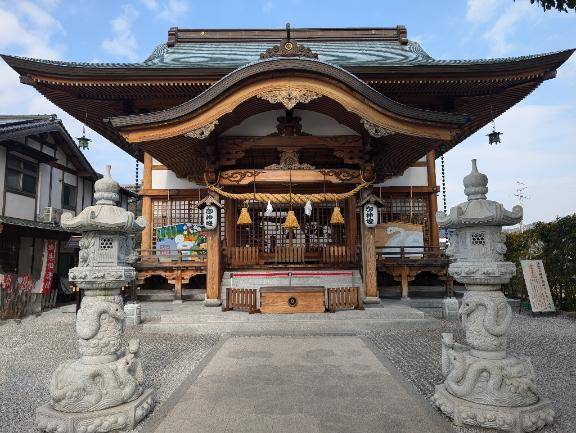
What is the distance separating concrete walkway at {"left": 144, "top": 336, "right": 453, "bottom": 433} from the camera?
3590 millimetres

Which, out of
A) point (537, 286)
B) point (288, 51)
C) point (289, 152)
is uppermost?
point (288, 51)

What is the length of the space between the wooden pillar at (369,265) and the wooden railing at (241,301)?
3135 millimetres

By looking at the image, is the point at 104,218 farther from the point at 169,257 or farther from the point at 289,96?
the point at 169,257

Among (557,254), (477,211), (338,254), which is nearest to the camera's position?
(477,211)

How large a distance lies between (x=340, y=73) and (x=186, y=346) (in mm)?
6976

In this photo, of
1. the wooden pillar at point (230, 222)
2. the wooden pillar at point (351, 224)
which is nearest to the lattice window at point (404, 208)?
the wooden pillar at point (351, 224)

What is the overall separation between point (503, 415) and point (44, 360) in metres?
7.24

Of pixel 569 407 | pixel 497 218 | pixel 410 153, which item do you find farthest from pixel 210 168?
pixel 569 407

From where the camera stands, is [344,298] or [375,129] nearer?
[375,129]

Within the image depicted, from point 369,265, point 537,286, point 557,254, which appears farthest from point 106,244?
point 557,254

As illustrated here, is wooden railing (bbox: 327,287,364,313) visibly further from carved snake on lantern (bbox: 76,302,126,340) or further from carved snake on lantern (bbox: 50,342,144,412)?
carved snake on lantern (bbox: 76,302,126,340)

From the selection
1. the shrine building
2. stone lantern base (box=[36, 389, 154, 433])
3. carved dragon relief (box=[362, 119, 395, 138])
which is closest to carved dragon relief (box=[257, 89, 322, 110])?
the shrine building

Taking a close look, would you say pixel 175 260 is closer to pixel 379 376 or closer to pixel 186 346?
pixel 186 346

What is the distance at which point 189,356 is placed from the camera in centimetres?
618
